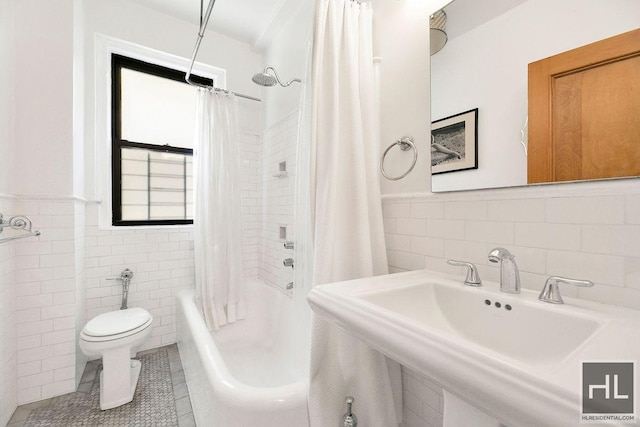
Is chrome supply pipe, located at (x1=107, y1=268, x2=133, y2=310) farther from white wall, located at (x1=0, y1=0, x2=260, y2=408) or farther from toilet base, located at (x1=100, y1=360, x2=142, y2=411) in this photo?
toilet base, located at (x1=100, y1=360, x2=142, y2=411)

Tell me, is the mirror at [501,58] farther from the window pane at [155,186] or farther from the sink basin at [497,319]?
the window pane at [155,186]

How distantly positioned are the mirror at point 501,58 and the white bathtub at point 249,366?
3.41 ft

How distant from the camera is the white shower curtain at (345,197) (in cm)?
110

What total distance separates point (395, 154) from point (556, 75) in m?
0.62

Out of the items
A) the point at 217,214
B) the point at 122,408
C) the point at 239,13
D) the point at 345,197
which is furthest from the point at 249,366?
the point at 239,13

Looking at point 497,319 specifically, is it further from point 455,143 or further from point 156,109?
point 156,109

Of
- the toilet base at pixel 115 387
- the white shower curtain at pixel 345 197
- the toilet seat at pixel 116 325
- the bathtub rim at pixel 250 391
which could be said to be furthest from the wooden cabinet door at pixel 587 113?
the toilet base at pixel 115 387

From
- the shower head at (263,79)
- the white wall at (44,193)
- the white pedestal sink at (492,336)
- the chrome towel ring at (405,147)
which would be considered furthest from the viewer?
the shower head at (263,79)

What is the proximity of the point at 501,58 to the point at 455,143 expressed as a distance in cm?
31

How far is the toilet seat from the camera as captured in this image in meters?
1.58

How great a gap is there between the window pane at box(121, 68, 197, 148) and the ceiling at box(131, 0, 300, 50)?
557 millimetres

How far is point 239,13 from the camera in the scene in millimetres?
2285

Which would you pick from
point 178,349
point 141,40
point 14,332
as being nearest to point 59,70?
point 141,40

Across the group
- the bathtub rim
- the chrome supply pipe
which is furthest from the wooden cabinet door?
the chrome supply pipe
